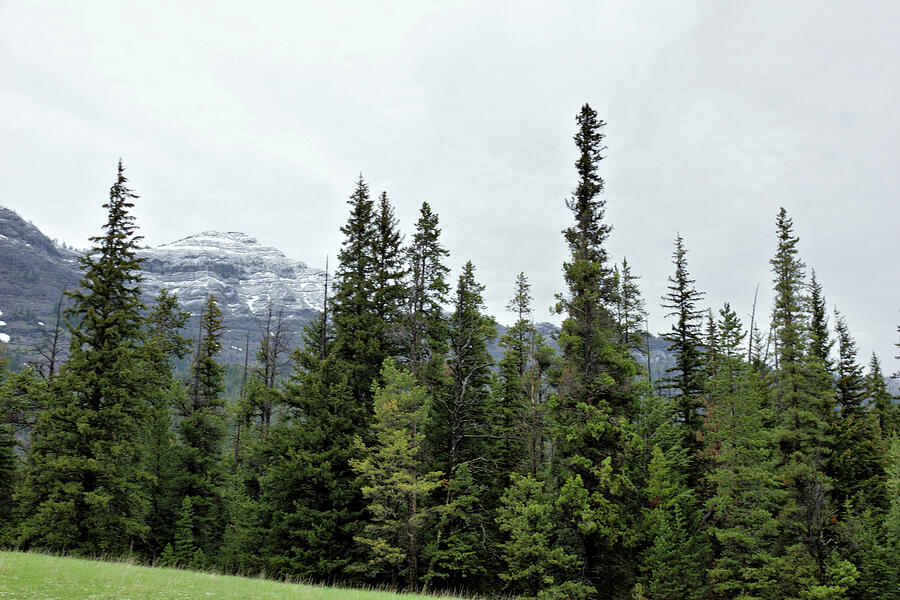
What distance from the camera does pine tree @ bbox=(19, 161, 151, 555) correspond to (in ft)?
75.1

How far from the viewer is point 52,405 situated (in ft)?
82.4

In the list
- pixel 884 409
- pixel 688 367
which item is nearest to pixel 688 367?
pixel 688 367

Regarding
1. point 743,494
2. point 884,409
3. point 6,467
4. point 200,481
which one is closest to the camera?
point 743,494

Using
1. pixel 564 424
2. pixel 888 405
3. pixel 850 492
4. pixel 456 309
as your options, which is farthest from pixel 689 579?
pixel 888 405

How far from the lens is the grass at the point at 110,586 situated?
36.3 ft

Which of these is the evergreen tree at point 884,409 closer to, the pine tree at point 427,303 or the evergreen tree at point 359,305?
the pine tree at point 427,303

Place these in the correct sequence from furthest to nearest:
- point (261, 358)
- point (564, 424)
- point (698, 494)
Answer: point (261, 358)
point (698, 494)
point (564, 424)

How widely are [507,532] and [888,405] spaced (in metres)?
46.7

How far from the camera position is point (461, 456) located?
27.5m

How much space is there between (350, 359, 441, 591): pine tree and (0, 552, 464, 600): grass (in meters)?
6.97

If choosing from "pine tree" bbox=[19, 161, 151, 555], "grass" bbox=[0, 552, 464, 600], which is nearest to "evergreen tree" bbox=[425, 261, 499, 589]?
"grass" bbox=[0, 552, 464, 600]

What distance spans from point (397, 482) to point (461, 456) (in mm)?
5023

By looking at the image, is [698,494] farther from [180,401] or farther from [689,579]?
[180,401]

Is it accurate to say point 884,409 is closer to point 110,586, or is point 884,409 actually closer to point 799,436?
point 799,436
